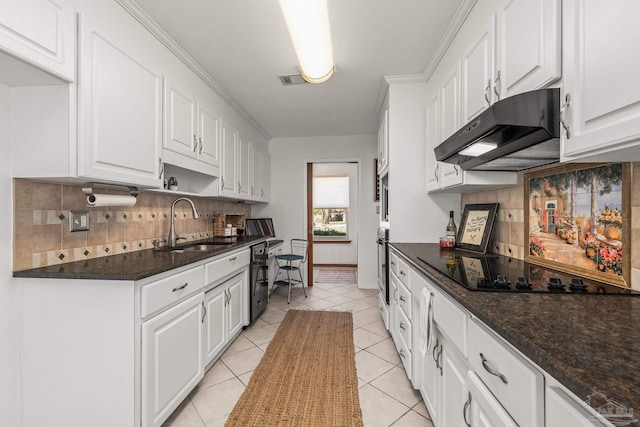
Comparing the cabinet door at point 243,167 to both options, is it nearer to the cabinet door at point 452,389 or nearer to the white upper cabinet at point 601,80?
the cabinet door at point 452,389

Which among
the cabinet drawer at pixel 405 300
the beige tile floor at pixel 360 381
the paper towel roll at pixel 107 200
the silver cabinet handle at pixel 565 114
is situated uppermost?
the silver cabinet handle at pixel 565 114

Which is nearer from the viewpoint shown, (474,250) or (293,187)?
(474,250)

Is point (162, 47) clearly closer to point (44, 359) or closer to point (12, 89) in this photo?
point (12, 89)

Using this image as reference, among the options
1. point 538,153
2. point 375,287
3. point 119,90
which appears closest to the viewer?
point 538,153

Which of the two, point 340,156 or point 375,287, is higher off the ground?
point 340,156

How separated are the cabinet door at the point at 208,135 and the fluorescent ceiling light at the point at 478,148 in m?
2.06

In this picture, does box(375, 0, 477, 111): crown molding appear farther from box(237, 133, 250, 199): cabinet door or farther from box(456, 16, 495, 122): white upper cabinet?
box(237, 133, 250, 199): cabinet door

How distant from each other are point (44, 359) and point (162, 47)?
1981 mm

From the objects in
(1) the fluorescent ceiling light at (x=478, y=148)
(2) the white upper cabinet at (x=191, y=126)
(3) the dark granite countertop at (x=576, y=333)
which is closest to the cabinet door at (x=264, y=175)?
(2) the white upper cabinet at (x=191, y=126)

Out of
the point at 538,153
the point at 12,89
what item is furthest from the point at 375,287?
the point at 12,89

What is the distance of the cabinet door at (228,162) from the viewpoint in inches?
115

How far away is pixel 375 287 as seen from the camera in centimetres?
440

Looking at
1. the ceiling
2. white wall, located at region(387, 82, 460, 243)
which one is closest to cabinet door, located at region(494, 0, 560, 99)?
the ceiling

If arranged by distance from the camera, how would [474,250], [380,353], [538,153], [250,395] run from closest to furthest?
[538,153] < [250,395] < [474,250] < [380,353]
